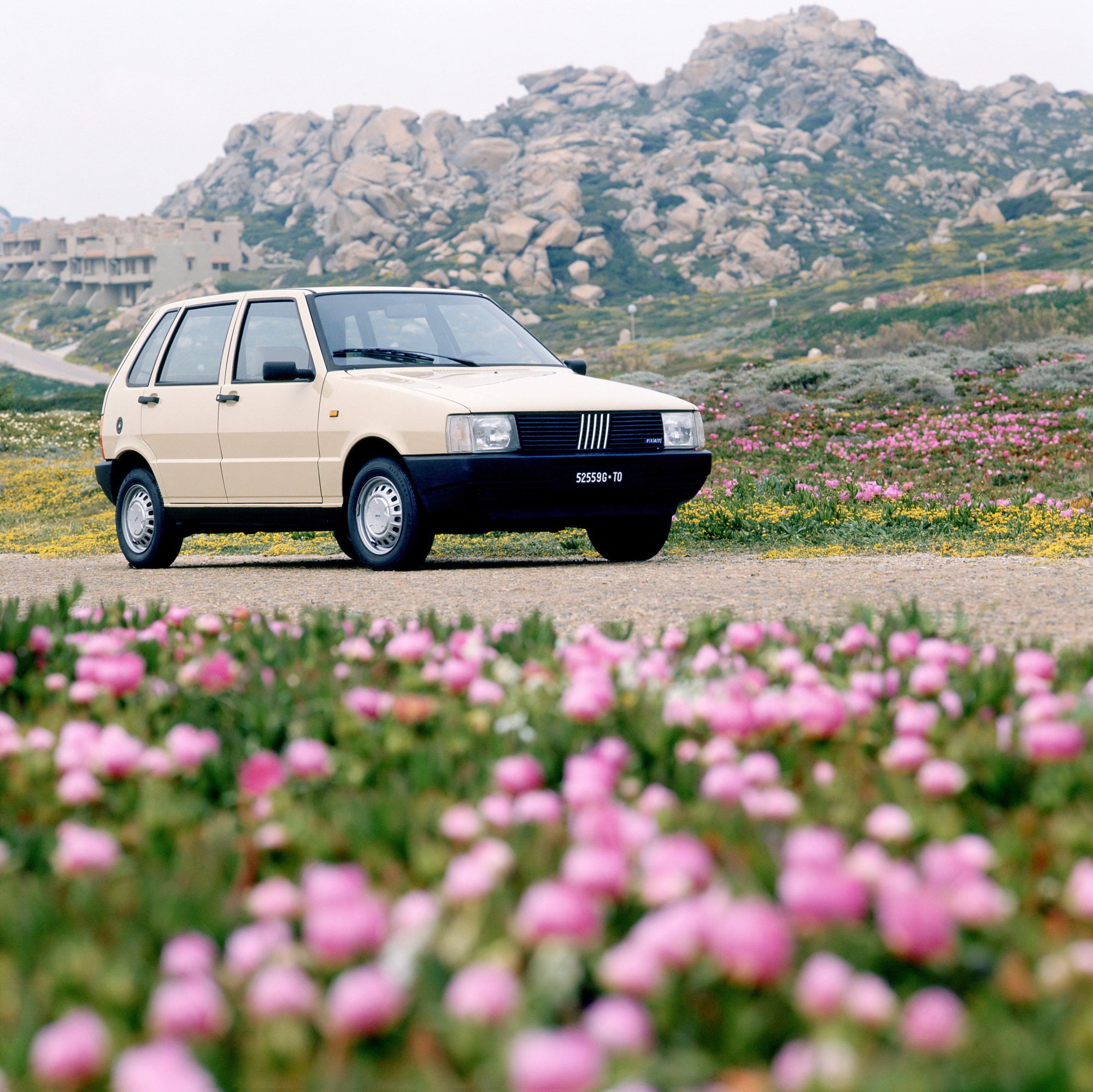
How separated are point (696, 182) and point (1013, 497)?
13540cm

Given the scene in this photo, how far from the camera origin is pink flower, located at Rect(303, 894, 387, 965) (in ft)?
5.08

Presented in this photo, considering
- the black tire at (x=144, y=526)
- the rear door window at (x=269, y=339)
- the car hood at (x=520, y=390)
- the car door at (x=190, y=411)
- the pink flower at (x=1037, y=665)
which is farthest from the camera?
the black tire at (x=144, y=526)

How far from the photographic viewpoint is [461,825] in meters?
2.03

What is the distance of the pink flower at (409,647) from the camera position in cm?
345

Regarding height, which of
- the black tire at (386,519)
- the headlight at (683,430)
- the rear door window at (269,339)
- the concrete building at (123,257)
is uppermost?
the concrete building at (123,257)

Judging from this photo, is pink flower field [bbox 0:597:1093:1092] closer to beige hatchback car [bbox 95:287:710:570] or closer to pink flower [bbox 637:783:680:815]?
pink flower [bbox 637:783:680:815]

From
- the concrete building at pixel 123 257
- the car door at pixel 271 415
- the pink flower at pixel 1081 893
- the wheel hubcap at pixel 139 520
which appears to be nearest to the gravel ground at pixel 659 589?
the wheel hubcap at pixel 139 520

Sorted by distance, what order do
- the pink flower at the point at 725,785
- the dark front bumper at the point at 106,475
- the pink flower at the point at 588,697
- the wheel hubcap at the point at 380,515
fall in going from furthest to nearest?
the dark front bumper at the point at 106,475 → the wheel hubcap at the point at 380,515 → the pink flower at the point at 588,697 → the pink flower at the point at 725,785

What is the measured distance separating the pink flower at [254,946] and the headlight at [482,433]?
21.1ft

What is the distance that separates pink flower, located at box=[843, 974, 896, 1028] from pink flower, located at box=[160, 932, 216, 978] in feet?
2.46

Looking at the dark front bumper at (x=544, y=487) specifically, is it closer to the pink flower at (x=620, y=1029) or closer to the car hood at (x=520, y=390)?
the car hood at (x=520, y=390)

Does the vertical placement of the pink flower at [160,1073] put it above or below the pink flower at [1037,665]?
above

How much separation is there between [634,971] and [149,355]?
32.2ft

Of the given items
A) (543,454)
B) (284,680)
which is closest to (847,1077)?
(284,680)
